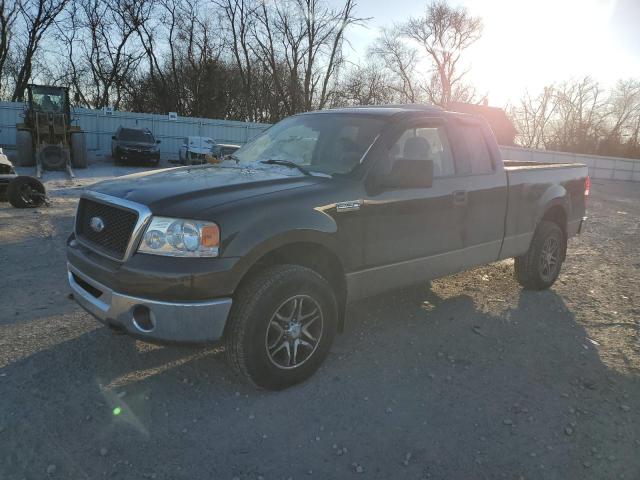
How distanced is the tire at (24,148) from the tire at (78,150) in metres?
1.49

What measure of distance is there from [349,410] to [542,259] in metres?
3.44

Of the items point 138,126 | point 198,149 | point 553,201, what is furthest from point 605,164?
point 138,126

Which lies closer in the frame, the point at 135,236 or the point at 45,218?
the point at 135,236

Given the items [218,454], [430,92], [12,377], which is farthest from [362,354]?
[430,92]

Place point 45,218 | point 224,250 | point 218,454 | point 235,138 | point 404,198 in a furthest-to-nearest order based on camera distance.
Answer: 1. point 235,138
2. point 45,218
3. point 404,198
4. point 224,250
5. point 218,454

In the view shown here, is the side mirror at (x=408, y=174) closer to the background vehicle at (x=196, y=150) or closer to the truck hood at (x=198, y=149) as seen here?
the background vehicle at (x=196, y=150)

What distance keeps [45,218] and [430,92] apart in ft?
145

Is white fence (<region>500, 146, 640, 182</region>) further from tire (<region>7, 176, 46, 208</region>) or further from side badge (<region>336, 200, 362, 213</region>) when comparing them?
side badge (<region>336, 200, 362, 213</region>)

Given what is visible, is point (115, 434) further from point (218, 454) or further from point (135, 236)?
point (135, 236)

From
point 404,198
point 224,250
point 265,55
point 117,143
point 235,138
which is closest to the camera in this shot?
point 224,250

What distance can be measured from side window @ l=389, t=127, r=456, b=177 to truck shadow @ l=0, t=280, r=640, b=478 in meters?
1.46

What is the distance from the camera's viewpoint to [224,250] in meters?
2.93

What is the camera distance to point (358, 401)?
10.7ft

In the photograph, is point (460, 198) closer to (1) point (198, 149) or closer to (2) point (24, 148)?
(2) point (24, 148)
